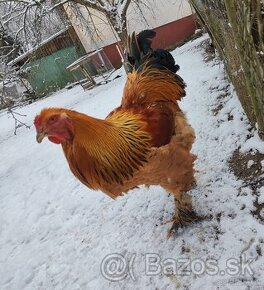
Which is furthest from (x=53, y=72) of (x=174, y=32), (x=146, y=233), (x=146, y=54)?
(x=146, y=233)

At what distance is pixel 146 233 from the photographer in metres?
3.25

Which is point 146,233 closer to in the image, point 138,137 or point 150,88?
point 138,137

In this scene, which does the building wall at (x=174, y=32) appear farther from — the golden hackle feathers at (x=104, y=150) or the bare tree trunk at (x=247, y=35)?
the golden hackle feathers at (x=104, y=150)

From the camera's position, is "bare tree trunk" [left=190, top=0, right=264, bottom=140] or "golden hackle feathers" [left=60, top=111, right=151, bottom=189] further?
"golden hackle feathers" [left=60, top=111, right=151, bottom=189]

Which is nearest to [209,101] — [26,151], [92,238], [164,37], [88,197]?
[88,197]

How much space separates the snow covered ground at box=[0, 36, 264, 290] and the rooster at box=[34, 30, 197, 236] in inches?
12.3

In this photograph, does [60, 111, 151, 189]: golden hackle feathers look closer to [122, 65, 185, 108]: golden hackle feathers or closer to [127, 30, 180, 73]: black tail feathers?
[122, 65, 185, 108]: golden hackle feathers

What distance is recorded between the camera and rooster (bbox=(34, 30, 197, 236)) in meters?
2.45

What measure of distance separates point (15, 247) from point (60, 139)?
2.58 m

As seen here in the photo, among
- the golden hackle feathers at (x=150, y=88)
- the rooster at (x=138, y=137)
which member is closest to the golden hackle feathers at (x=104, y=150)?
the rooster at (x=138, y=137)

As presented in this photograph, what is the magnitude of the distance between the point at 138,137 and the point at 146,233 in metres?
1.21

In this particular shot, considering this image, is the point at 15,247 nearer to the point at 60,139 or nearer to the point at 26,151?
the point at 60,139

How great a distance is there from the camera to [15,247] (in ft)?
13.8

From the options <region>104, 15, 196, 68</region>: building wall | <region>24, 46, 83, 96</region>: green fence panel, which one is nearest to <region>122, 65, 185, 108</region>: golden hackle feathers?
<region>104, 15, 196, 68</region>: building wall
